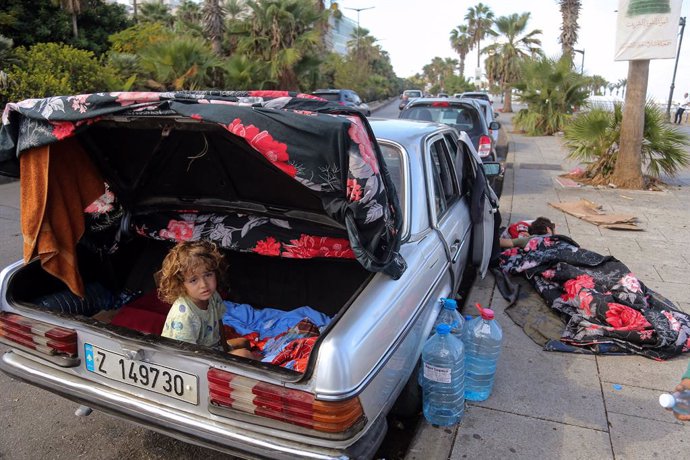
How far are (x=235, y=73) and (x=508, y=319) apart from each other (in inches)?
685

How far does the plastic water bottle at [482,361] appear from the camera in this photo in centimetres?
321

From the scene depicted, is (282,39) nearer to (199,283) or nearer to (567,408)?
(199,283)

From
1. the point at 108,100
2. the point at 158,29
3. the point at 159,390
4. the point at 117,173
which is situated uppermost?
the point at 158,29

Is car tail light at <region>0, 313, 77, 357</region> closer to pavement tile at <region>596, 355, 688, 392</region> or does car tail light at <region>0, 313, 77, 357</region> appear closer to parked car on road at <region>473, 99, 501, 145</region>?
pavement tile at <region>596, 355, 688, 392</region>

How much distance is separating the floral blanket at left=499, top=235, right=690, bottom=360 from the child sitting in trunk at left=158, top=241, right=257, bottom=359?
273 centimetres

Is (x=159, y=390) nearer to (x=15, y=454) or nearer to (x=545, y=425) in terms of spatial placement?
(x=15, y=454)

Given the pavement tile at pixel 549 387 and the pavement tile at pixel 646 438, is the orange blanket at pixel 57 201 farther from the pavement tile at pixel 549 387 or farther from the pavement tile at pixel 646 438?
the pavement tile at pixel 646 438

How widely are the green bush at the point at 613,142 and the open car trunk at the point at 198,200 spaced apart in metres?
8.65

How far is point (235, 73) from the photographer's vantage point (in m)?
19.4

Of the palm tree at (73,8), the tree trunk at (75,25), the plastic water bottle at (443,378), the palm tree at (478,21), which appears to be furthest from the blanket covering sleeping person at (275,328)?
the palm tree at (478,21)

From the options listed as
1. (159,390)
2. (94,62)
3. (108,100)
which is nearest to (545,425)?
(159,390)

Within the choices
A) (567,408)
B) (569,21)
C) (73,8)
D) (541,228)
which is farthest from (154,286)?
(569,21)

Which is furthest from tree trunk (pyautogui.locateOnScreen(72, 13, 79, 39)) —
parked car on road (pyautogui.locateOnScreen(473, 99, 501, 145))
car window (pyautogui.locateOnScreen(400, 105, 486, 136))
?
car window (pyautogui.locateOnScreen(400, 105, 486, 136))

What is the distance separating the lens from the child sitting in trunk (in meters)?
2.63
